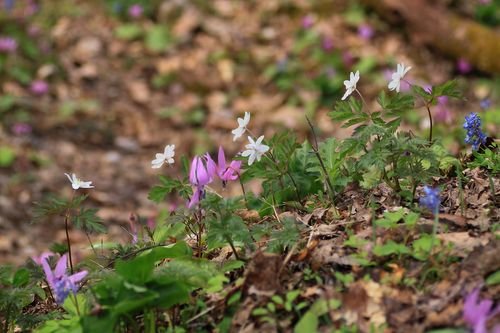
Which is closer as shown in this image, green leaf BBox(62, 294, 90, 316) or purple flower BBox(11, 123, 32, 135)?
green leaf BBox(62, 294, 90, 316)

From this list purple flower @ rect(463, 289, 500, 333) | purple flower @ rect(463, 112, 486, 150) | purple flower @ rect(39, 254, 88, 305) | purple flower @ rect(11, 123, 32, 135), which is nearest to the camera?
purple flower @ rect(463, 289, 500, 333)

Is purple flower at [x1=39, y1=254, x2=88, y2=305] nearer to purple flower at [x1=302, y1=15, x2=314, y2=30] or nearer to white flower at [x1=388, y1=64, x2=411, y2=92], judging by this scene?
white flower at [x1=388, y1=64, x2=411, y2=92]

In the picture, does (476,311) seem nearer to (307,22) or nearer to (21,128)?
(21,128)

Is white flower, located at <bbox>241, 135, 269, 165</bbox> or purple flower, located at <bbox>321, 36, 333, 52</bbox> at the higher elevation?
purple flower, located at <bbox>321, 36, 333, 52</bbox>

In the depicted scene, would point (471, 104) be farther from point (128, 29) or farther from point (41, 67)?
point (41, 67)

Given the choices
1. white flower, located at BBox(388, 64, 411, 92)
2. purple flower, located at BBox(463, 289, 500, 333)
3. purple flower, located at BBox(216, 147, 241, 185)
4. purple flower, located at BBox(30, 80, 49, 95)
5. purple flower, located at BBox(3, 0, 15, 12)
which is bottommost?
purple flower, located at BBox(463, 289, 500, 333)

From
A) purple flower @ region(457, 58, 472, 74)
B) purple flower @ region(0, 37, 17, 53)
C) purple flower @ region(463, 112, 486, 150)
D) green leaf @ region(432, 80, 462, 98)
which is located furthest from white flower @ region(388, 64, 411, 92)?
purple flower @ region(0, 37, 17, 53)
